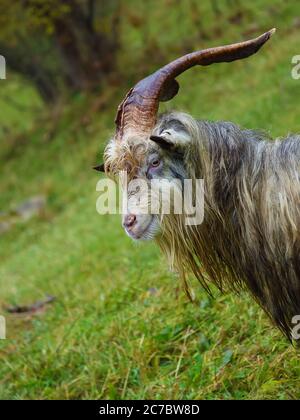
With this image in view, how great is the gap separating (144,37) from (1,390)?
12.5 meters

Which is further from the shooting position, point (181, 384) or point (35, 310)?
point (35, 310)

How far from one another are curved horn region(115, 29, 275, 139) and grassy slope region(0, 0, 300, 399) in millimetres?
911

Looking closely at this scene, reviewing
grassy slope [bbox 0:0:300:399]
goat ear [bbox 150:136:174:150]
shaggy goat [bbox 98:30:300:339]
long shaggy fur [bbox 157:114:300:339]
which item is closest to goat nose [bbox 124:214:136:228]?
shaggy goat [bbox 98:30:300:339]

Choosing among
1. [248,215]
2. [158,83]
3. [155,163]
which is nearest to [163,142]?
[155,163]

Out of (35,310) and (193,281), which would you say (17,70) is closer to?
(35,310)

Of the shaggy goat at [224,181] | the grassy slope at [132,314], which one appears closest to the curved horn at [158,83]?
the shaggy goat at [224,181]

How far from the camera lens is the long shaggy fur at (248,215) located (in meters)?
3.62

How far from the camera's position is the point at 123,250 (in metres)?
7.93

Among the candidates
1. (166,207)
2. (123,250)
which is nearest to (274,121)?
(123,250)

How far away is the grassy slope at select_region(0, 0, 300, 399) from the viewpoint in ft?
15.9

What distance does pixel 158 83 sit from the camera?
12.6 ft

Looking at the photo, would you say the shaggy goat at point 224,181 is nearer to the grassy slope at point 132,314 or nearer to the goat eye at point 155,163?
the goat eye at point 155,163

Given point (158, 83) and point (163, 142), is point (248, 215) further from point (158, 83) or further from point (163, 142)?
point (158, 83)

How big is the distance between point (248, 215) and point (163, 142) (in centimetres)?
56
